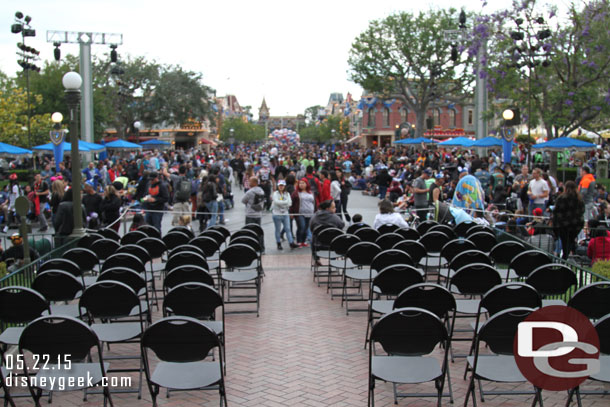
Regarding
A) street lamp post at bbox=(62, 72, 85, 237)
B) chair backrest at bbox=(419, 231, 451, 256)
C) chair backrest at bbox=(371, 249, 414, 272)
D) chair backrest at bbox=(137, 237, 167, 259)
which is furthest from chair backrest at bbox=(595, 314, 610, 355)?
street lamp post at bbox=(62, 72, 85, 237)

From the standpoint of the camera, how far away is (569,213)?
10172mm

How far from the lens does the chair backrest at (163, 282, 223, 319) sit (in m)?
5.50

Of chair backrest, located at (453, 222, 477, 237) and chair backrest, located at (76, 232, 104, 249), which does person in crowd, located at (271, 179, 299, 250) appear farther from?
chair backrest, located at (76, 232, 104, 249)

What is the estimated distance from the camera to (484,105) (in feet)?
88.6

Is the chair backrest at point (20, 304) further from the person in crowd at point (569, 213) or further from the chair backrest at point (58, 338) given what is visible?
the person in crowd at point (569, 213)

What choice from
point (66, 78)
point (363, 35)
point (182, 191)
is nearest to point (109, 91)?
point (363, 35)

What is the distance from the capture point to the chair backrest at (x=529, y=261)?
710 centimetres

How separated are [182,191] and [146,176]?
2790mm

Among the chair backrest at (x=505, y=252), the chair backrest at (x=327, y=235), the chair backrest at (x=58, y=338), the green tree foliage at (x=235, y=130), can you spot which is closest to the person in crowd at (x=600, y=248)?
the chair backrest at (x=505, y=252)

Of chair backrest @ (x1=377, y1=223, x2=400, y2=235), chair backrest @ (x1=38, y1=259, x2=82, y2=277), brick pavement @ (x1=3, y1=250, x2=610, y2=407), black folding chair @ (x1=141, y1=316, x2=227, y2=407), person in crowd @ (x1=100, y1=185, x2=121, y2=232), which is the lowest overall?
brick pavement @ (x1=3, y1=250, x2=610, y2=407)

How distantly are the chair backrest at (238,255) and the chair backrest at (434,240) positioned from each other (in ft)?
8.81

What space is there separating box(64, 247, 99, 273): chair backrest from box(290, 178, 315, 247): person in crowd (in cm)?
607

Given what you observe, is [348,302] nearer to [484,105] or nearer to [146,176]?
[146,176]

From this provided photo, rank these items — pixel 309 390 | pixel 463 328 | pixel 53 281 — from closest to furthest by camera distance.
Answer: pixel 309 390 < pixel 53 281 < pixel 463 328
